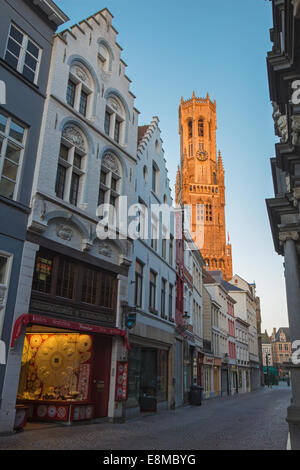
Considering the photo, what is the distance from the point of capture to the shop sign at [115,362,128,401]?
49.3ft

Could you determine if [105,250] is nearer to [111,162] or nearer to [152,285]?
[111,162]

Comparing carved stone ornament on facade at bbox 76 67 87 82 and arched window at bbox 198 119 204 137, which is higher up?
arched window at bbox 198 119 204 137

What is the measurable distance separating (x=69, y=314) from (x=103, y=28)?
496 inches

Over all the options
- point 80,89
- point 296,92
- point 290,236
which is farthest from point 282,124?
point 80,89

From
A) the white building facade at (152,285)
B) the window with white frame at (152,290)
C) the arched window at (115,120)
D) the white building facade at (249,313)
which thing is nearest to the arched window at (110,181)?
the arched window at (115,120)

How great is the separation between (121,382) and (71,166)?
8.32 meters

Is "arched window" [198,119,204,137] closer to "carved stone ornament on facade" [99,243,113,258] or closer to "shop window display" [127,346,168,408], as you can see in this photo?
"shop window display" [127,346,168,408]

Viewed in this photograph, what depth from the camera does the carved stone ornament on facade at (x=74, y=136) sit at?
14.8 metres

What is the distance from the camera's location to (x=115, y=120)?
59.2 feet

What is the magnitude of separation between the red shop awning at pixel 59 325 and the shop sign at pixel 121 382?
787 millimetres

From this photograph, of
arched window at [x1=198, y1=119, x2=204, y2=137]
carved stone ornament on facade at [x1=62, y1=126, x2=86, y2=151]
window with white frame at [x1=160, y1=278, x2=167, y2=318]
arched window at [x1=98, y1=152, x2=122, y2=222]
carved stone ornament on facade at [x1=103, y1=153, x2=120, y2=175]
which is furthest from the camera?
arched window at [x1=198, y1=119, x2=204, y2=137]

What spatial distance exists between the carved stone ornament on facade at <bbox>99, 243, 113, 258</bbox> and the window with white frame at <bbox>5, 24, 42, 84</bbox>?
635 cm

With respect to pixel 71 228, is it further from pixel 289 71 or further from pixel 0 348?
pixel 289 71

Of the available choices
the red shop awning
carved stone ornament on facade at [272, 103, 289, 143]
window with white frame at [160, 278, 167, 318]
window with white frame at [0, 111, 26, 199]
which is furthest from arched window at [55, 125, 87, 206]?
window with white frame at [160, 278, 167, 318]
